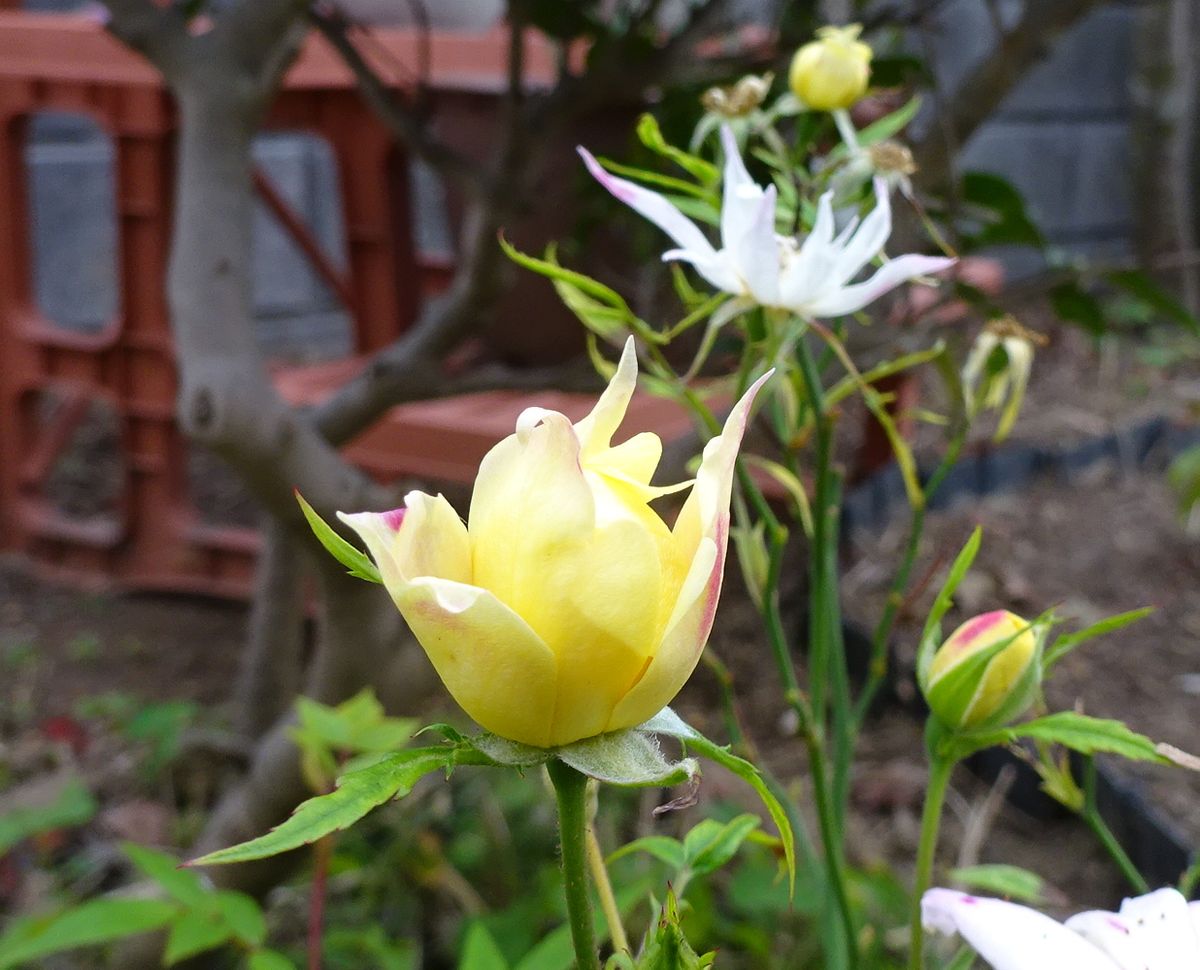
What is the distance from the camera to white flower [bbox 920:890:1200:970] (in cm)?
26

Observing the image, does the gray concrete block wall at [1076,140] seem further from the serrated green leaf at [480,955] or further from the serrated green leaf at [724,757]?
the serrated green leaf at [724,757]

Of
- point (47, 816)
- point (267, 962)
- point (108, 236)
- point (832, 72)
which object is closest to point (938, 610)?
point (832, 72)

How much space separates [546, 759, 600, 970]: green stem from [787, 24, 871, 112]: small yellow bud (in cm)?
37

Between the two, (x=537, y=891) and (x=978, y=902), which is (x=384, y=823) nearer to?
(x=537, y=891)

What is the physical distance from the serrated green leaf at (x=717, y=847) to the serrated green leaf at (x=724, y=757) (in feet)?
0.34

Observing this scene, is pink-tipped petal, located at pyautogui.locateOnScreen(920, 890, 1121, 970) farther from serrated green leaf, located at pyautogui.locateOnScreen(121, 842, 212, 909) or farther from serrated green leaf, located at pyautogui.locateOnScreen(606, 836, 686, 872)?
serrated green leaf, located at pyautogui.locateOnScreen(121, 842, 212, 909)

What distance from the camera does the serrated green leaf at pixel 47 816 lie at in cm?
90

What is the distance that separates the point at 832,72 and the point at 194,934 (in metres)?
0.57

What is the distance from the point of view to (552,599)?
0.24 metres

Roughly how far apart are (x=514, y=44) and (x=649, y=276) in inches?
10.5

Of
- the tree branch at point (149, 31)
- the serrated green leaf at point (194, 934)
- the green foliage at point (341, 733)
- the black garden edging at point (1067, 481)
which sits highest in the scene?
the tree branch at point (149, 31)

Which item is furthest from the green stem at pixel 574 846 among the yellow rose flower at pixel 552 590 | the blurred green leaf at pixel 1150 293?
the blurred green leaf at pixel 1150 293

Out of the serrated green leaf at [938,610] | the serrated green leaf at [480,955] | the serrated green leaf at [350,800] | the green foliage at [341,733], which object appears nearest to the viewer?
the serrated green leaf at [350,800]

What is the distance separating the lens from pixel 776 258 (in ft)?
1.26
